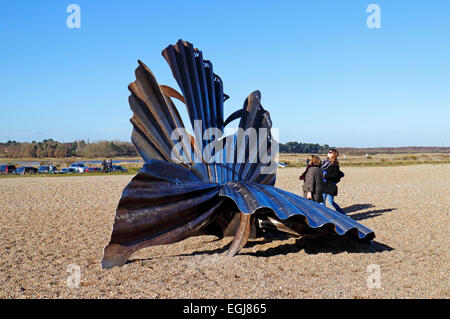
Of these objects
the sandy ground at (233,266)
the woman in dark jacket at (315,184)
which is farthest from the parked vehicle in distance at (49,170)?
the woman in dark jacket at (315,184)

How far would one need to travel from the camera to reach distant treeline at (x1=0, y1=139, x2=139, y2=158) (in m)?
125

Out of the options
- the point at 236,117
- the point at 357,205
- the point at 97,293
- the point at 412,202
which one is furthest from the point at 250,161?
the point at 412,202

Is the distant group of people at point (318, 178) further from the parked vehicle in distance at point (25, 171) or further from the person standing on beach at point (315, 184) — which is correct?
the parked vehicle in distance at point (25, 171)

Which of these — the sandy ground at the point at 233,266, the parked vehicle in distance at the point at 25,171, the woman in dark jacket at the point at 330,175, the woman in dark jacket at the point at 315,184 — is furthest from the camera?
the parked vehicle in distance at the point at 25,171

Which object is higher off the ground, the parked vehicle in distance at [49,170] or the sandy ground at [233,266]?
the parked vehicle in distance at [49,170]

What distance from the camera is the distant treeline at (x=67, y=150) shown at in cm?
12512

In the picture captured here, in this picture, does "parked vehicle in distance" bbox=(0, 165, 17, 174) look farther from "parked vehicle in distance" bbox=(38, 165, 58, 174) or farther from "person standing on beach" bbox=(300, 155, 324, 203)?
"person standing on beach" bbox=(300, 155, 324, 203)

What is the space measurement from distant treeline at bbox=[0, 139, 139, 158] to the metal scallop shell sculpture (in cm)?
12040

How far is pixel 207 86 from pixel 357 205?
8.25 meters

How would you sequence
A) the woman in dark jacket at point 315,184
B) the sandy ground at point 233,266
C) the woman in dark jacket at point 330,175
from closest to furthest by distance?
the sandy ground at point 233,266 < the woman in dark jacket at point 315,184 < the woman in dark jacket at point 330,175

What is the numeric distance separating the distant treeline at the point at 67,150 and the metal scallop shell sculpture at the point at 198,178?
4740 inches
